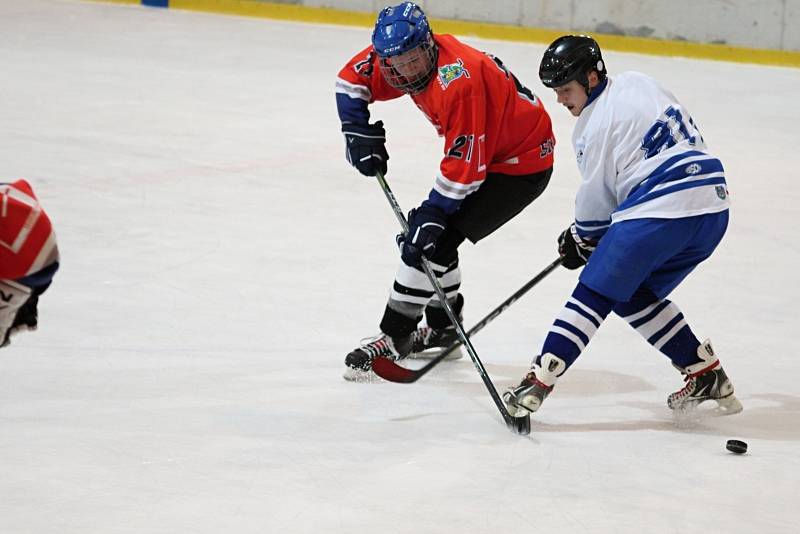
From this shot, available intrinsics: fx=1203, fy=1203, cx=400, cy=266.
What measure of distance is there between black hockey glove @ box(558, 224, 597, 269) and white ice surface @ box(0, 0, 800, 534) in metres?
0.40

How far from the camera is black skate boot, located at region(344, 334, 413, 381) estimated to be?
3.44 metres

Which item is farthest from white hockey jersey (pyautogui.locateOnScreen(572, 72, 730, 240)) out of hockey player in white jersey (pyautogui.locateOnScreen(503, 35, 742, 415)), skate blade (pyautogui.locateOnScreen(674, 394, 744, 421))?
skate blade (pyautogui.locateOnScreen(674, 394, 744, 421))

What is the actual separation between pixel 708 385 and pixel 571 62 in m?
0.93

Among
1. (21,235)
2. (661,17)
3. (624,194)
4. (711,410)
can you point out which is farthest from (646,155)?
(661,17)

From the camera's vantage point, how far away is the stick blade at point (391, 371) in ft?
11.1

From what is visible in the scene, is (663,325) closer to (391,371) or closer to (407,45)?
(391,371)

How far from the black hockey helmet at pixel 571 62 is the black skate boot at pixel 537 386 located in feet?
2.26

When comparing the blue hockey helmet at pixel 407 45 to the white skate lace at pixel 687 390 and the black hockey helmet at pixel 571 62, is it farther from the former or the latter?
the white skate lace at pixel 687 390

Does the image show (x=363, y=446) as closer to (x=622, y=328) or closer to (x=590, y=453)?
(x=590, y=453)

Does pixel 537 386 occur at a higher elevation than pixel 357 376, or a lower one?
higher

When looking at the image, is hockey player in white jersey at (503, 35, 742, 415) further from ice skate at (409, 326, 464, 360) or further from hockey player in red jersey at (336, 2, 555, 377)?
ice skate at (409, 326, 464, 360)

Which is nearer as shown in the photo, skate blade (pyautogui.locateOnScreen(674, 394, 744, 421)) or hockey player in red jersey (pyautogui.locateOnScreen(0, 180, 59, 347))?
hockey player in red jersey (pyautogui.locateOnScreen(0, 180, 59, 347))

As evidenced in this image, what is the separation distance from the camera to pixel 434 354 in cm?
372

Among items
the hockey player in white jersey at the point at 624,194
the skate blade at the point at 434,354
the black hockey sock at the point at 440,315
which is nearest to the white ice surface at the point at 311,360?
the skate blade at the point at 434,354
